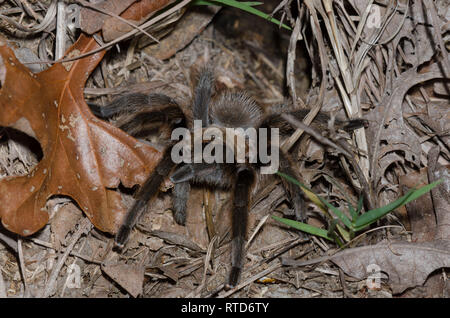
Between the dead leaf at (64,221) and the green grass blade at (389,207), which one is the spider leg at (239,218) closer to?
the green grass blade at (389,207)

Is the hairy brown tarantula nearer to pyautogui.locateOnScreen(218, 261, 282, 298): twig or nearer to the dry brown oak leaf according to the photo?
pyautogui.locateOnScreen(218, 261, 282, 298): twig

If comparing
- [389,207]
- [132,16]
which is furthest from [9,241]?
[389,207]

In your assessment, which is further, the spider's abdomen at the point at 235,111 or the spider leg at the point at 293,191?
the spider's abdomen at the point at 235,111

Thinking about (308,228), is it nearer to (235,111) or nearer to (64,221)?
(235,111)

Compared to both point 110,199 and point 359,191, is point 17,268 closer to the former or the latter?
point 110,199

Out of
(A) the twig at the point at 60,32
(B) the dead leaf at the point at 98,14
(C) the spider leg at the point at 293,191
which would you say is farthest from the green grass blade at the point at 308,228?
(A) the twig at the point at 60,32
